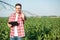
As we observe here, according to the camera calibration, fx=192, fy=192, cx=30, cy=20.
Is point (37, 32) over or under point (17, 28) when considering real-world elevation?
under

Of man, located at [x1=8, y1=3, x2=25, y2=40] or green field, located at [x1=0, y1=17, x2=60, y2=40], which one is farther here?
green field, located at [x1=0, y1=17, x2=60, y2=40]

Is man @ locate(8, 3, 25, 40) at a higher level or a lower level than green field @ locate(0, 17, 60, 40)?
higher

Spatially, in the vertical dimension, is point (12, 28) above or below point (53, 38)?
above

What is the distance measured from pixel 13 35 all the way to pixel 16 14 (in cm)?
53

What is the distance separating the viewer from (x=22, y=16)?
4.76 meters

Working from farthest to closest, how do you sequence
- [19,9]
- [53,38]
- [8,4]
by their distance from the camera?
[53,38]
[19,9]
[8,4]

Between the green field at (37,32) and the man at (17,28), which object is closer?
the man at (17,28)

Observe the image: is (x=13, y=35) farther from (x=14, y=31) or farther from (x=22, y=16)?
(x=22, y=16)

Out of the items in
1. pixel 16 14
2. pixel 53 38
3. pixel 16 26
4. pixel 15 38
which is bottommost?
pixel 53 38

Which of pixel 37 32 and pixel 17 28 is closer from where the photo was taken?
pixel 17 28

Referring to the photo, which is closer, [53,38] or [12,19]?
[12,19]

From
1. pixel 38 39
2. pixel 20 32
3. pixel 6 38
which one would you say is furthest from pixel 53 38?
pixel 20 32

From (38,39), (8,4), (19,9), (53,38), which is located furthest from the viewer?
(53,38)

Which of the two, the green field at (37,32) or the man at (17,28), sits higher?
the man at (17,28)
